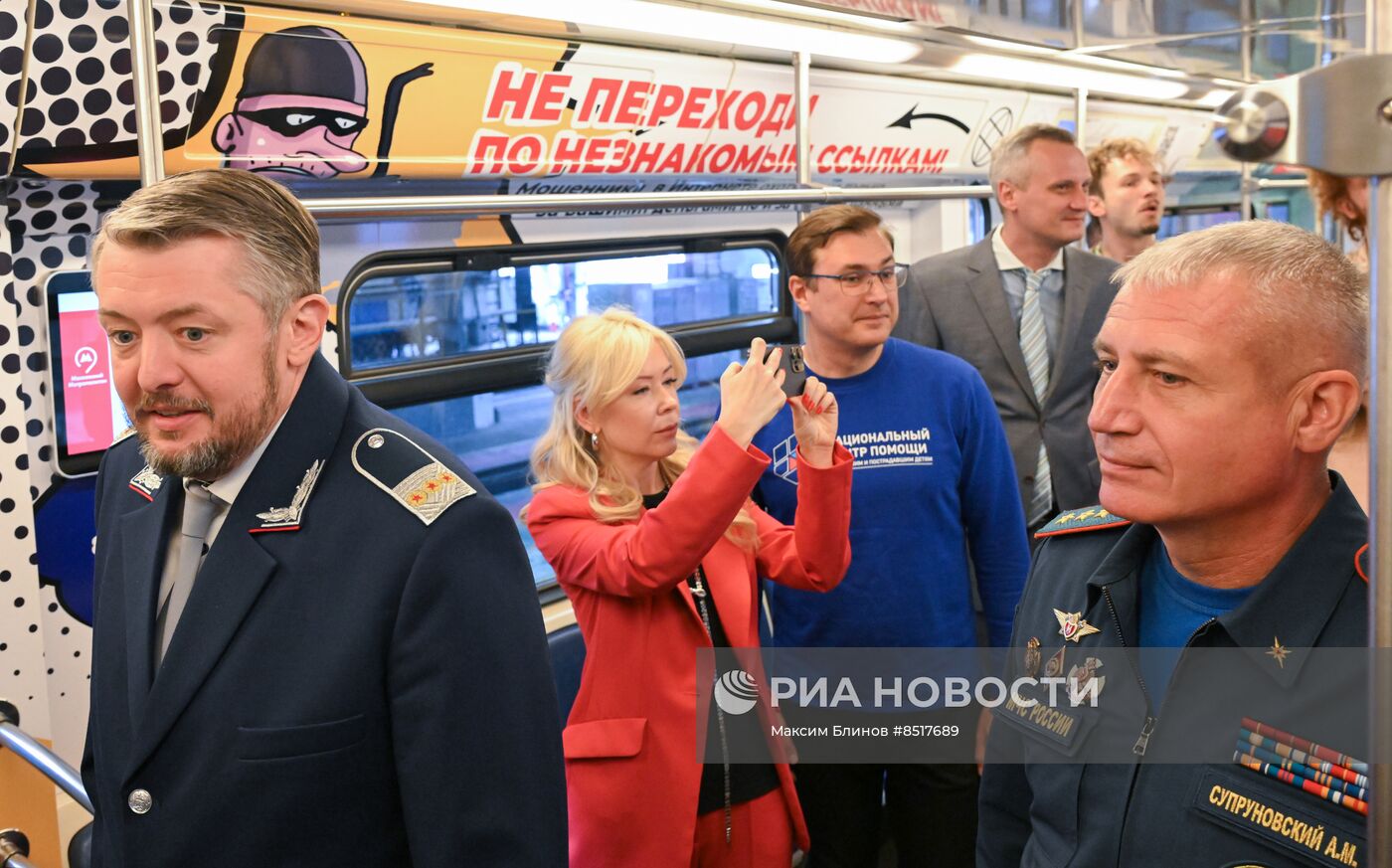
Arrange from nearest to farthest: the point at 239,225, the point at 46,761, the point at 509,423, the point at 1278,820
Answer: the point at 1278,820, the point at 239,225, the point at 46,761, the point at 509,423

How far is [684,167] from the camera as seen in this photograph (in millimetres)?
4043

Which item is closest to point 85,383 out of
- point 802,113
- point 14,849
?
point 14,849

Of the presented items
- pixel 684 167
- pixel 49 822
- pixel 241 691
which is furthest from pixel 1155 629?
pixel 684 167

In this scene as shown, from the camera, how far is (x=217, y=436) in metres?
1.50

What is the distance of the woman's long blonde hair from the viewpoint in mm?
→ 2432

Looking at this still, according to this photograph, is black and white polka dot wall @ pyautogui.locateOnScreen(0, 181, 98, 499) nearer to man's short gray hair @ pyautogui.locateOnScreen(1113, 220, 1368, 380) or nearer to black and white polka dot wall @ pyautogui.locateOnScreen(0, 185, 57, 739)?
black and white polka dot wall @ pyautogui.locateOnScreen(0, 185, 57, 739)

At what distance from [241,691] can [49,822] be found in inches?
64.4

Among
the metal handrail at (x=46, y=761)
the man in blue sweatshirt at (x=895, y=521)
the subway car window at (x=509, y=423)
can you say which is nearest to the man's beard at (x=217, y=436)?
the metal handrail at (x=46, y=761)

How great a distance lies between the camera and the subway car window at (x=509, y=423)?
377cm

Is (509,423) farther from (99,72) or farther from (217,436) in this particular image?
(217,436)

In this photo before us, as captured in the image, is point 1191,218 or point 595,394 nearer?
point 595,394

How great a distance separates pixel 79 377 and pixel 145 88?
2.40 feet

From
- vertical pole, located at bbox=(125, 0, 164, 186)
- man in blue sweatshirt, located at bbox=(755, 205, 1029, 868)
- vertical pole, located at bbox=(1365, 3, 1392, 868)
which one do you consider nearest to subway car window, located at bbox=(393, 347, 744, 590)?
man in blue sweatshirt, located at bbox=(755, 205, 1029, 868)

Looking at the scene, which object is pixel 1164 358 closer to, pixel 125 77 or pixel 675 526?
pixel 675 526
